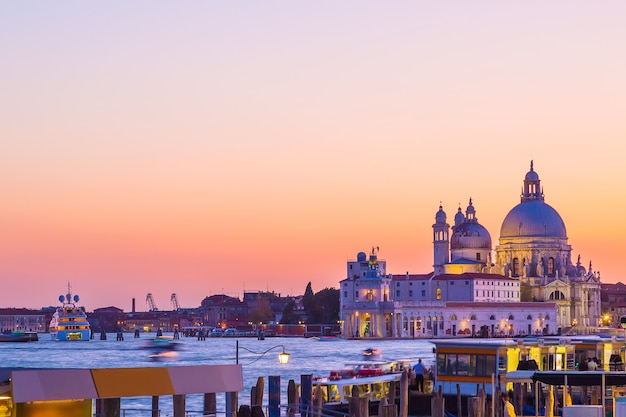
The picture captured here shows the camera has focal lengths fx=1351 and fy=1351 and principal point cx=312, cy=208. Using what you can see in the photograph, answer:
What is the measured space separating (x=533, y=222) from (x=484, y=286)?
8.57m

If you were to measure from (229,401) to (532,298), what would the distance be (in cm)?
11637

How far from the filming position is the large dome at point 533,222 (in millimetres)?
127375

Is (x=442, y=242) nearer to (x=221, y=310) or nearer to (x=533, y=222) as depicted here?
(x=533, y=222)

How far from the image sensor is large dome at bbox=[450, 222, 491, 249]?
13162 centimetres

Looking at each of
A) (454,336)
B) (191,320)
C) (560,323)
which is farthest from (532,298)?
(191,320)

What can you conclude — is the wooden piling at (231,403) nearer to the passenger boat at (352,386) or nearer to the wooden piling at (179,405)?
the wooden piling at (179,405)

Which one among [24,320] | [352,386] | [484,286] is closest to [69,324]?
[484,286]

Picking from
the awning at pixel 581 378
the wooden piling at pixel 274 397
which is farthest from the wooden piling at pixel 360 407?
the wooden piling at pixel 274 397

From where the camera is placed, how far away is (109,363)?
213 feet

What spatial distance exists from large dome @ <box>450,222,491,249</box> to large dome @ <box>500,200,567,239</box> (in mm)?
3012

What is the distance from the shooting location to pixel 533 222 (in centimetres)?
12738

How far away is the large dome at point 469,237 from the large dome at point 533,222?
301cm

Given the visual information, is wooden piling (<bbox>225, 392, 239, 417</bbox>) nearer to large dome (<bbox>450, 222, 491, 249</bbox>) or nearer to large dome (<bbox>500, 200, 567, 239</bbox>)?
large dome (<bbox>500, 200, 567, 239</bbox>)

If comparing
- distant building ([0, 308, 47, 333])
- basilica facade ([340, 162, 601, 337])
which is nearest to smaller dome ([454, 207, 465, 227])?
basilica facade ([340, 162, 601, 337])
